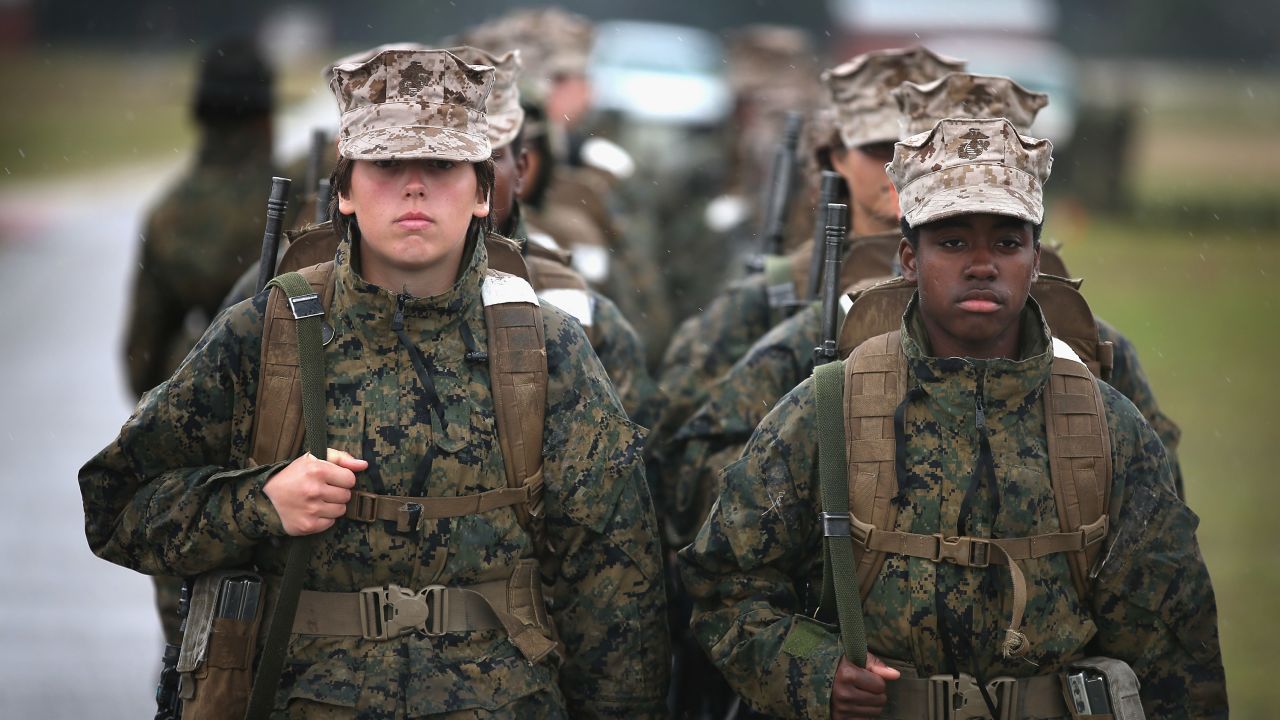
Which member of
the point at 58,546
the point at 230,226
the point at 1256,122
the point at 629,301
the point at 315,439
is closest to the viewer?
the point at 315,439

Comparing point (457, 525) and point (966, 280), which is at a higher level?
point (966, 280)

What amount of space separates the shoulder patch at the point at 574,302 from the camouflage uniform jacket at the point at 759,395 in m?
0.48

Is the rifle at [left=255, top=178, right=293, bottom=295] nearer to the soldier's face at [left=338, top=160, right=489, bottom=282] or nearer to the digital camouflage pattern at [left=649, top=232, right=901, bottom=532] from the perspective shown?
the soldier's face at [left=338, top=160, right=489, bottom=282]

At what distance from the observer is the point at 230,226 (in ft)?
27.8

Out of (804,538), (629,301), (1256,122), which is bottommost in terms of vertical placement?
(804,538)

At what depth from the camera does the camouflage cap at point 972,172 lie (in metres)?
4.21

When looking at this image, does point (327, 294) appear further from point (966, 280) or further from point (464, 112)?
point (966, 280)

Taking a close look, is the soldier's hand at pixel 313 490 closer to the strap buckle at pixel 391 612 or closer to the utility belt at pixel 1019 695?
the strap buckle at pixel 391 612

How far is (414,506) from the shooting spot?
418 cm

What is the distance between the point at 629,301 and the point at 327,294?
499 centimetres

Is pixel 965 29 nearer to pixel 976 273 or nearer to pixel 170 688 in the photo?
pixel 976 273

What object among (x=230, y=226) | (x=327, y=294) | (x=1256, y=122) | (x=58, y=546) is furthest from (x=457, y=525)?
(x=1256, y=122)

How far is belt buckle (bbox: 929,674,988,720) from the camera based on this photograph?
416 centimetres

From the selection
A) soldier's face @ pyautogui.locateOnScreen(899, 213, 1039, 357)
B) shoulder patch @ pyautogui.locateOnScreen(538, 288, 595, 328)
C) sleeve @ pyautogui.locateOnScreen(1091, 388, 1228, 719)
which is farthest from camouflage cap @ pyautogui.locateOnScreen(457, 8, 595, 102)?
sleeve @ pyautogui.locateOnScreen(1091, 388, 1228, 719)
